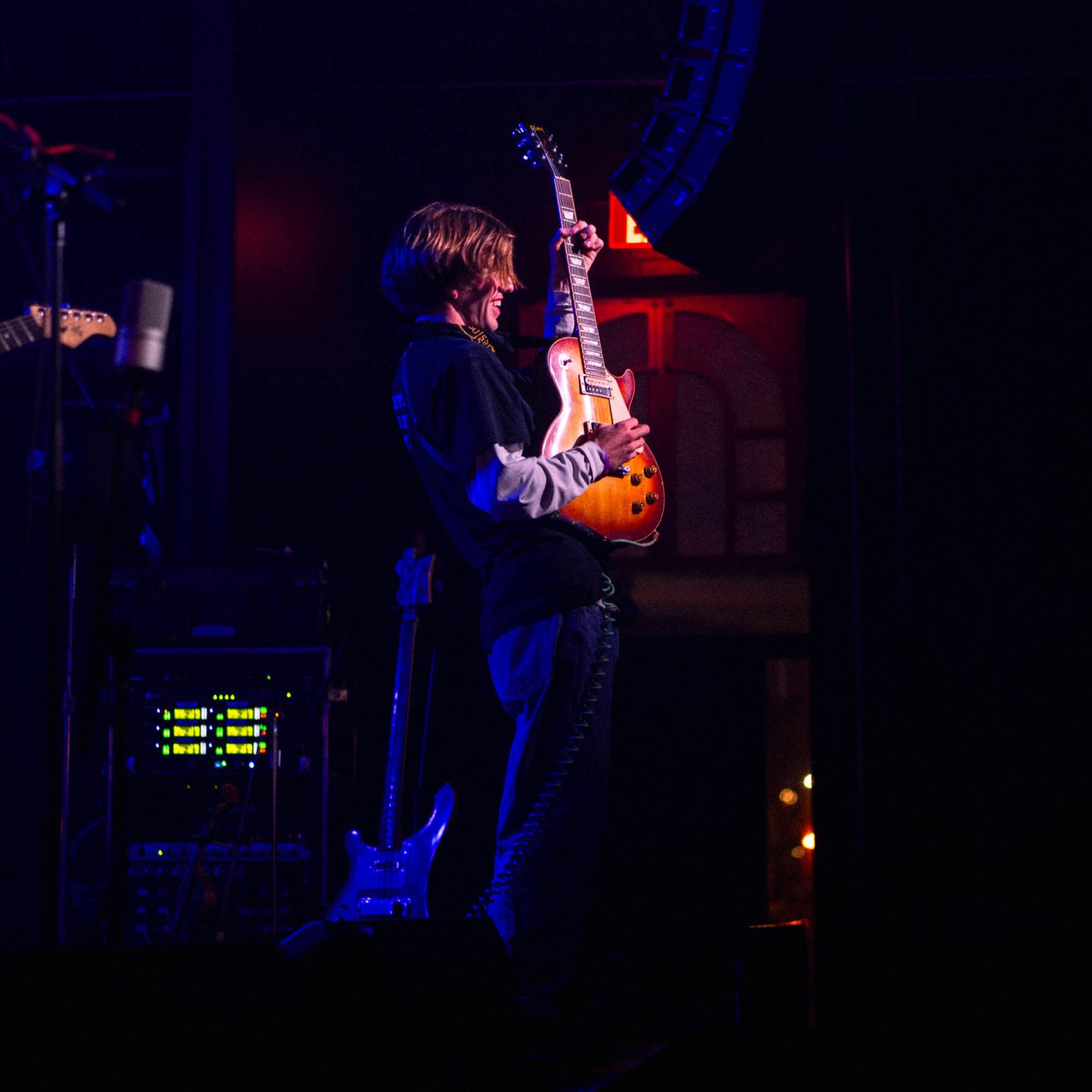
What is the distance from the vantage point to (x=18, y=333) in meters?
4.73

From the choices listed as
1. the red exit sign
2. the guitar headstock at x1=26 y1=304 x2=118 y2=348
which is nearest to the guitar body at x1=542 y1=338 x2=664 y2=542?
the guitar headstock at x1=26 y1=304 x2=118 y2=348

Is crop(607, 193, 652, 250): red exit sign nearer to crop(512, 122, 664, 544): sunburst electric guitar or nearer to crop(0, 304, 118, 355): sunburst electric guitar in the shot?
crop(0, 304, 118, 355): sunburst electric guitar

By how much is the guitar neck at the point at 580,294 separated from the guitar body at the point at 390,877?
4.57 feet

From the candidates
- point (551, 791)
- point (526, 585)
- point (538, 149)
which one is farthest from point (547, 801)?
point (538, 149)

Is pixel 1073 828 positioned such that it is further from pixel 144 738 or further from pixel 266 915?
pixel 144 738

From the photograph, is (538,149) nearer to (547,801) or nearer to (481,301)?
(481,301)

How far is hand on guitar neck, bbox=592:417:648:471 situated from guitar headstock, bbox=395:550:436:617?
107 cm

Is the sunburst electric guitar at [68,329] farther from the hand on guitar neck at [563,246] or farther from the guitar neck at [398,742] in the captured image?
the hand on guitar neck at [563,246]

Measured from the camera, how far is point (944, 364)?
3904 millimetres

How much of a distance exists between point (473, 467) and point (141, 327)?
70cm

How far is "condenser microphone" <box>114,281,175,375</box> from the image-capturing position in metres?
2.41

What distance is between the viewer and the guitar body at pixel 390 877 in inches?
138

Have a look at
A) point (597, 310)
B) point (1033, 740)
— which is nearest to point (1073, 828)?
point (1033, 740)

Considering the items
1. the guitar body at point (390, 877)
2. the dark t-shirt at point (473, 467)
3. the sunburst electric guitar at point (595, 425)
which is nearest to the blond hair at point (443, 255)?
the dark t-shirt at point (473, 467)
